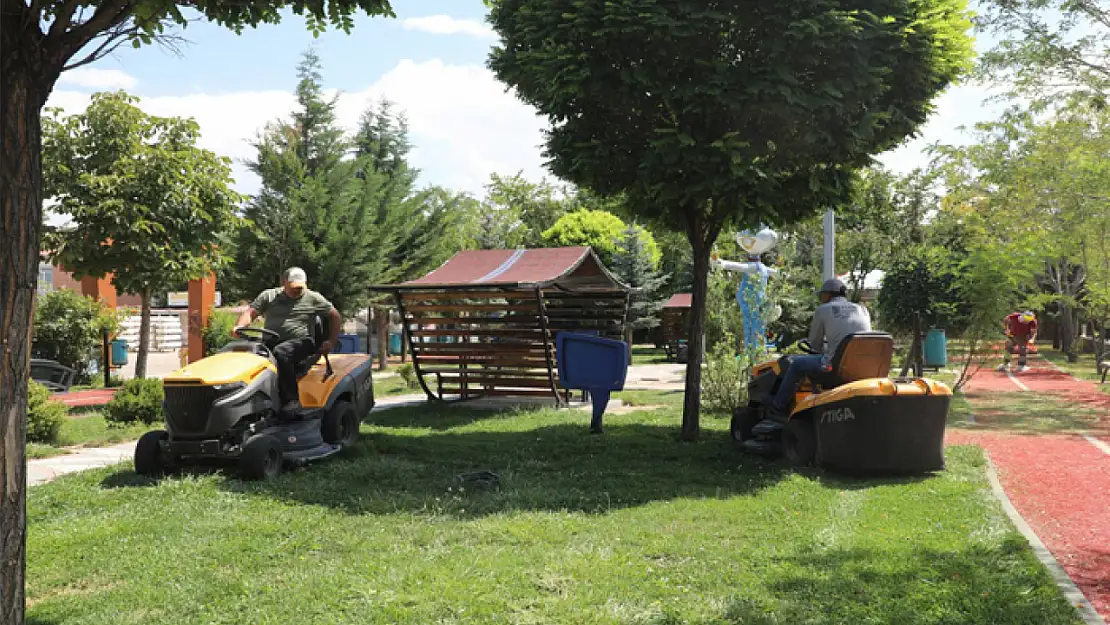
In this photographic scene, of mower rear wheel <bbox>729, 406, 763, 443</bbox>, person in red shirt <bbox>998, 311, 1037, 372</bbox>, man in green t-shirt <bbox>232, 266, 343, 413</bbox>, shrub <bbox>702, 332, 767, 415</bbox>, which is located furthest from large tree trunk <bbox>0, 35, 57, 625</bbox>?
person in red shirt <bbox>998, 311, 1037, 372</bbox>

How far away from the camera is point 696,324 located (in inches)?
418

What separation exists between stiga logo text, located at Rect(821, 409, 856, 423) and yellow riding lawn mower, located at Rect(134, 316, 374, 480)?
4629 mm

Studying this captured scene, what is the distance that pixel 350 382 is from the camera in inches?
375

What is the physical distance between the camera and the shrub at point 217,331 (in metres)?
23.8

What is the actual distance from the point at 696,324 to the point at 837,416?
2619 mm

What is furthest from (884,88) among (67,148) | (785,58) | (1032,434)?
(67,148)

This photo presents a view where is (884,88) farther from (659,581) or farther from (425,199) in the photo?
(425,199)

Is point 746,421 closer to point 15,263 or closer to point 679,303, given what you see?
point 15,263

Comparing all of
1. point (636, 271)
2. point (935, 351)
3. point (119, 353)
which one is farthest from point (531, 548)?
point (636, 271)

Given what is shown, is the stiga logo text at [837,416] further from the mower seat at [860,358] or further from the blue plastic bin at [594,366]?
the blue plastic bin at [594,366]

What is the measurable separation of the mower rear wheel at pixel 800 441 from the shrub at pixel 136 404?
7928 mm

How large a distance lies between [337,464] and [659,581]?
14.3ft

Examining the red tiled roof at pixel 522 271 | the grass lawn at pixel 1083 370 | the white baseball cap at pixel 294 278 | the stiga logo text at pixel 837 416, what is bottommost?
the grass lawn at pixel 1083 370

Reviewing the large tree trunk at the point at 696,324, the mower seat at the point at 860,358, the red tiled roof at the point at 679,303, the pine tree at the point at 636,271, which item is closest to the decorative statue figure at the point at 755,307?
the large tree trunk at the point at 696,324
